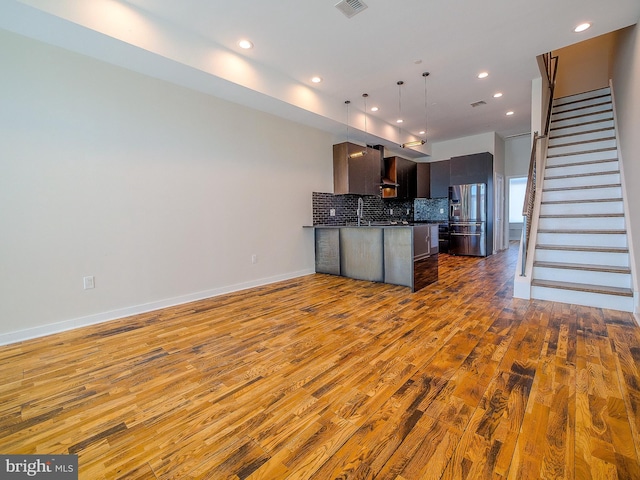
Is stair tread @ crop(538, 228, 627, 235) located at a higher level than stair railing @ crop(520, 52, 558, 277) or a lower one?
lower

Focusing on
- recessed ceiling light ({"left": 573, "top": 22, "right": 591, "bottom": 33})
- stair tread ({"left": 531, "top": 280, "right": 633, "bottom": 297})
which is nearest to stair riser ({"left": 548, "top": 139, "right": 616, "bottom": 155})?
recessed ceiling light ({"left": 573, "top": 22, "right": 591, "bottom": 33})

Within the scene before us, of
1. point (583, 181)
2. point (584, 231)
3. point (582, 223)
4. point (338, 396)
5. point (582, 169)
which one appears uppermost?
point (582, 169)

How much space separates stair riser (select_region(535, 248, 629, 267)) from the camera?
3.23m

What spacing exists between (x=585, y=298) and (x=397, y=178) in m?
4.34

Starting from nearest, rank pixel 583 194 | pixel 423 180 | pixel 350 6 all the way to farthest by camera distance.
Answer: pixel 350 6 < pixel 583 194 < pixel 423 180

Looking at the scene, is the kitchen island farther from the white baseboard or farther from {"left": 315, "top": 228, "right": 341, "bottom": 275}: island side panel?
the white baseboard

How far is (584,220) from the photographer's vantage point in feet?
12.4

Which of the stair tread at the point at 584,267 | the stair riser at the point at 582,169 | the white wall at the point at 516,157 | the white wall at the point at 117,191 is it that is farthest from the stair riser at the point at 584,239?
the white wall at the point at 516,157

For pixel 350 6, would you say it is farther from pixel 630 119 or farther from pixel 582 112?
pixel 582 112

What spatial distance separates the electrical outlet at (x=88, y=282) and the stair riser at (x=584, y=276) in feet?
16.6

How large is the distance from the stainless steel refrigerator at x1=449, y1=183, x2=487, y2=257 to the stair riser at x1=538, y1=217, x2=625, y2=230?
8.74 feet

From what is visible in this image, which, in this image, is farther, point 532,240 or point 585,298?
point 532,240

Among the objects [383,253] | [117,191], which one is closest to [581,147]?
[383,253]

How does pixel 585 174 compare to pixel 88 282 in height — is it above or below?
above
